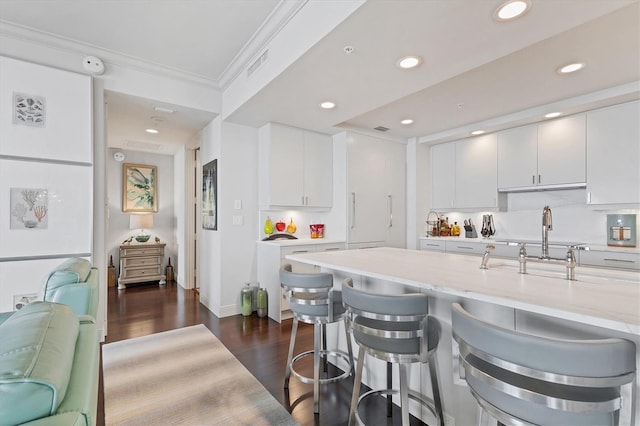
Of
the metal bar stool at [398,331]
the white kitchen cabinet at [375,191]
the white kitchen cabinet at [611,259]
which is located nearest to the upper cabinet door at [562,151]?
the white kitchen cabinet at [611,259]

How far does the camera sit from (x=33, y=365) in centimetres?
56

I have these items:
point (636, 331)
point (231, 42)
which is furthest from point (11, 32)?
point (636, 331)

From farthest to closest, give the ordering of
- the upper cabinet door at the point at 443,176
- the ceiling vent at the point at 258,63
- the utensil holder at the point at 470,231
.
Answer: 1. the upper cabinet door at the point at 443,176
2. the utensil holder at the point at 470,231
3. the ceiling vent at the point at 258,63

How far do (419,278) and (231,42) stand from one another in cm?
267

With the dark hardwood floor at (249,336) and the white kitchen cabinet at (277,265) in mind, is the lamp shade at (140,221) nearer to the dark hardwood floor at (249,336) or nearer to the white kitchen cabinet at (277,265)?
the dark hardwood floor at (249,336)

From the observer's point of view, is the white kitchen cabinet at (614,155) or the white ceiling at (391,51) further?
the white kitchen cabinet at (614,155)

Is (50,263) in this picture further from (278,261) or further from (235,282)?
(278,261)

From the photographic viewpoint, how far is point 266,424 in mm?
1774

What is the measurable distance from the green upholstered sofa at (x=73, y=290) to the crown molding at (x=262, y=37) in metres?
2.21

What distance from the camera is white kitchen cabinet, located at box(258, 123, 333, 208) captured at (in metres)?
3.86

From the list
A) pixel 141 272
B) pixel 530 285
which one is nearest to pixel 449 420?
pixel 530 285

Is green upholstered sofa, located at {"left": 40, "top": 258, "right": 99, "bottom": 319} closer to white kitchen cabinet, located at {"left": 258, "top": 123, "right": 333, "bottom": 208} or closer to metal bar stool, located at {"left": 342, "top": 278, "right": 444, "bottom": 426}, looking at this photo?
metal bar stool, located at {"left": 342, "top": 278, "right": 444, "bottom": 426}

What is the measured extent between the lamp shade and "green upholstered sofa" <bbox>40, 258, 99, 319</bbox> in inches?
168

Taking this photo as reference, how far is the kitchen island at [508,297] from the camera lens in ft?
3.26
